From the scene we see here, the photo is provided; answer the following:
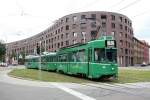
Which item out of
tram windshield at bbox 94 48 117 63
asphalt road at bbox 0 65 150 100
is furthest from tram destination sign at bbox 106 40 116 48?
asphalt road at bbox 0 65 150 100

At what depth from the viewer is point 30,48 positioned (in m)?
147

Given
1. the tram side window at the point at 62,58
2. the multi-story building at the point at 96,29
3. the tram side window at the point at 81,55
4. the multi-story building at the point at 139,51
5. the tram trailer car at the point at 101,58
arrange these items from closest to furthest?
the tram trailer car at the point at 101,58, the tram side window at the point at 81,55, the tram side window at the point at 62,58, the multi-story building at the point at 96,29, the multi-story building at the point at 139,51

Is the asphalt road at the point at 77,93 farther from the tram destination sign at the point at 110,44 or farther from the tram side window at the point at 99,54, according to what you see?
the tram destination sign at the point at 110,44

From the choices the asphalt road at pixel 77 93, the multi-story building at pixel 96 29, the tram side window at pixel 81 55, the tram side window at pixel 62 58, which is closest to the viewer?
the asphalt road at pixel 77 93

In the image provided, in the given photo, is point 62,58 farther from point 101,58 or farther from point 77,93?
point 77,93

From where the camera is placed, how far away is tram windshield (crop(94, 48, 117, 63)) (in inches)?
952

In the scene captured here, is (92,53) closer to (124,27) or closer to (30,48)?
(124,27)

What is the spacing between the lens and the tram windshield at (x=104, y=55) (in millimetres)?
24188

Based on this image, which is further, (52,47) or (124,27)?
(52,47)

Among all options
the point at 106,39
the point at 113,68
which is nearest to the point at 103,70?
the point at 113,68

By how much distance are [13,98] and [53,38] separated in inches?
4215

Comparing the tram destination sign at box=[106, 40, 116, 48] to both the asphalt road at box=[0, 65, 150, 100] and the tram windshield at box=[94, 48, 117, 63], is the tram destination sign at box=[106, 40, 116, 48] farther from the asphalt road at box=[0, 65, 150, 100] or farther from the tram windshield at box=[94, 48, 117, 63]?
the asphalt road at box=[0, 65, 150, 100]

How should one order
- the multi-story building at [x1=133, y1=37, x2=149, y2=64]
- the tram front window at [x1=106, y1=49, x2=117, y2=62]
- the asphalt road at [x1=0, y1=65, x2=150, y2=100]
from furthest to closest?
the multi-story building at [x1=133, y1=37, x2=149, y2=64] < the tram front window at [x1=106, y1=49, x2=117, y2=62] < the asphalt road at [x1=0, y1=65, x2=150, y2=100]

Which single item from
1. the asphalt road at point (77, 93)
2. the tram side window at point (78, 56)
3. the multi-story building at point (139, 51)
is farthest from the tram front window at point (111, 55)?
the multi-story building at point (139, 51)
